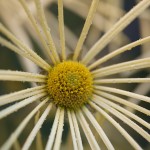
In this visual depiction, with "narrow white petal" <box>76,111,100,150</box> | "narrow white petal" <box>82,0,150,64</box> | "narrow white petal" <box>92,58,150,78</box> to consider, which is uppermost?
"narrow white petal" <box>82,0,150,64</box>

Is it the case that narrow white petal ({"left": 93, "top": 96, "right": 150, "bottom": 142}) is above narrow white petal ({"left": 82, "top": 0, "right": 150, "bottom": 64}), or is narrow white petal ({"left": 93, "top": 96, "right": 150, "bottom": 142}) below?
below

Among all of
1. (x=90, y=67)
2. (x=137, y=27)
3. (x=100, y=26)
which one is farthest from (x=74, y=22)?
(x=90, y=67)

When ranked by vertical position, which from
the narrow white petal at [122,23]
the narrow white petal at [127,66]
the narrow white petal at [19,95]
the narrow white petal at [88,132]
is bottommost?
the narrow white petal at [88,132]

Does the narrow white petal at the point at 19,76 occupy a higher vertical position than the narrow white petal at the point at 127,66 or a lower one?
higher

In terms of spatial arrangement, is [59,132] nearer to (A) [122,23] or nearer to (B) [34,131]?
(B) [34,131]
